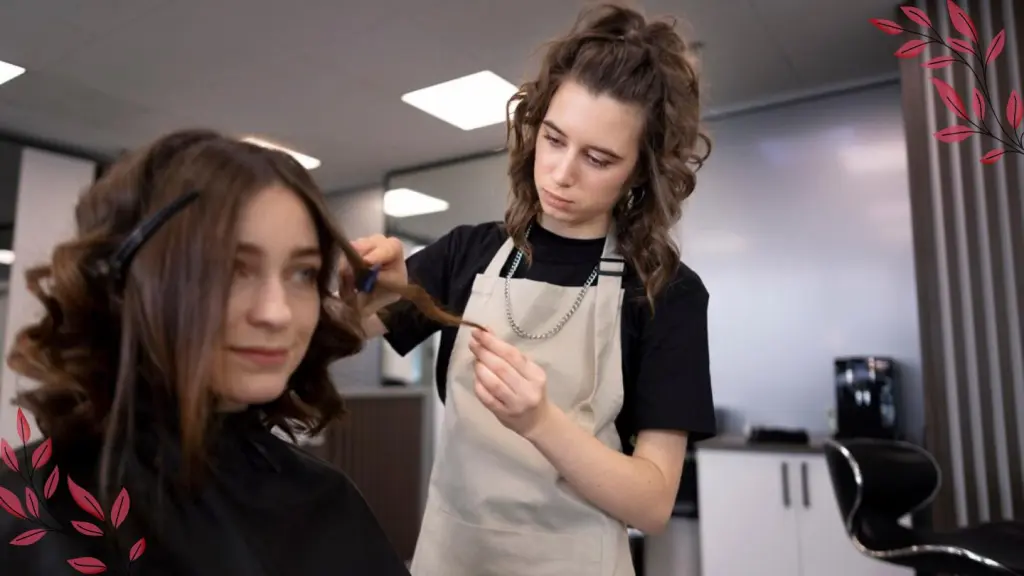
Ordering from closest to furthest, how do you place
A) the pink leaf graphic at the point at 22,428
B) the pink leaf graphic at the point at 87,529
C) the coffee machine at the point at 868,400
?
1. the pink leaf graphic at the point at 22,428
2. the pink leaf graphic at the point at 87,529
3. the coffee machine at the point at 868,400

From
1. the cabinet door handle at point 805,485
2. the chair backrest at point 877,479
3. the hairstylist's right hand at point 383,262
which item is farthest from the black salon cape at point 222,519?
the cabinet door handle at point 805,485

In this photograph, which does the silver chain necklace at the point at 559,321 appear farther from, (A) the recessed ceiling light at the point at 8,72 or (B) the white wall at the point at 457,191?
(A) the recessed ceiling light at the point at 8,72

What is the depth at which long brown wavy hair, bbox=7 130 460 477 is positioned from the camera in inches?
24.0

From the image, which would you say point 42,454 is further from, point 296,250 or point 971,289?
point 971,289

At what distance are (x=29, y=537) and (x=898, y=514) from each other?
6.36 feet

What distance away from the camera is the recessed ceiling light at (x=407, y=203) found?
467 centimetres

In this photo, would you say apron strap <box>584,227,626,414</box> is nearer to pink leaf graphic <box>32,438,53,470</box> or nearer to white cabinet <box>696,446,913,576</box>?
pink leaf graphic <box>32,438,53,470</box>

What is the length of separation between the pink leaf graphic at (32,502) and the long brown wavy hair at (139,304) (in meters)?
0.06

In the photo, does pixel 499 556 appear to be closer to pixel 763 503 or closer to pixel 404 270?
pixel 404 270

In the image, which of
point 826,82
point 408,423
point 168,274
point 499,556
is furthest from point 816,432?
point 168,274

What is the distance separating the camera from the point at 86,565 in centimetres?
56

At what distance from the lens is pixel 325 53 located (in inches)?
117

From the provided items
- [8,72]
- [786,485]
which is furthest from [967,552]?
[8,72]

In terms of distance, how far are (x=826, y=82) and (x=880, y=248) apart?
2.78 ft
